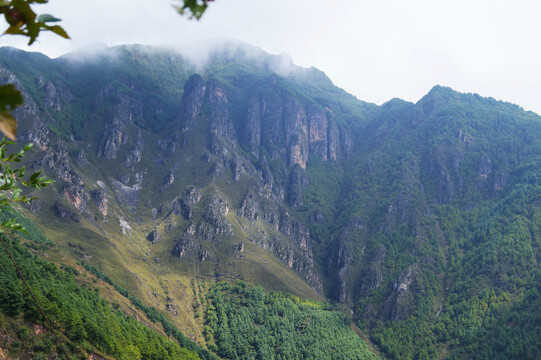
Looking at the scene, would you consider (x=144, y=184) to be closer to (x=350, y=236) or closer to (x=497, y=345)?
(x=350, y=236)

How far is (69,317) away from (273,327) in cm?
7479

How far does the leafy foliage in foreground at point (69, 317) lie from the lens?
1678 inches

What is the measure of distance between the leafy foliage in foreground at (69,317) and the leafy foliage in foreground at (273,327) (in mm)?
30697

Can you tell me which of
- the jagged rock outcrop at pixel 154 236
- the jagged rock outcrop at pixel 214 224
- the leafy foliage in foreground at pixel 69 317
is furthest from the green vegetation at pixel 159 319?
the jagged rock outcrop at pixel 214 224

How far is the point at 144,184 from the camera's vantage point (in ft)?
606

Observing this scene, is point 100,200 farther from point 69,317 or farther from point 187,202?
point 69,317

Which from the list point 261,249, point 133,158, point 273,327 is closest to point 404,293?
point 261,249

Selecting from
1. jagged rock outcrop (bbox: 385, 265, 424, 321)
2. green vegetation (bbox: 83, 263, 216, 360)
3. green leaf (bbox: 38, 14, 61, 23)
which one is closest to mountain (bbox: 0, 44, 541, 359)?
jagged rock outcrop (bbox: 385, 265, 424, 321)

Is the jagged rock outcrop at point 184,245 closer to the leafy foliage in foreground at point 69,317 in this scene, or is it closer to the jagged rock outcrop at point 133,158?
the leafy foliage in foreground at point 69,317

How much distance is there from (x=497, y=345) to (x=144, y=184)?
14493 centimetres

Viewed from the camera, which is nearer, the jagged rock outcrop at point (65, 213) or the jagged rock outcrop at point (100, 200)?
the jagged rock outcrop at point (65, 213)

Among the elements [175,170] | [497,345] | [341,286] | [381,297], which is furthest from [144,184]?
[497,345]

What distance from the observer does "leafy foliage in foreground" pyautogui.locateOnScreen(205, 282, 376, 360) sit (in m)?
104

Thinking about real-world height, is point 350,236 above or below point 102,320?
above
